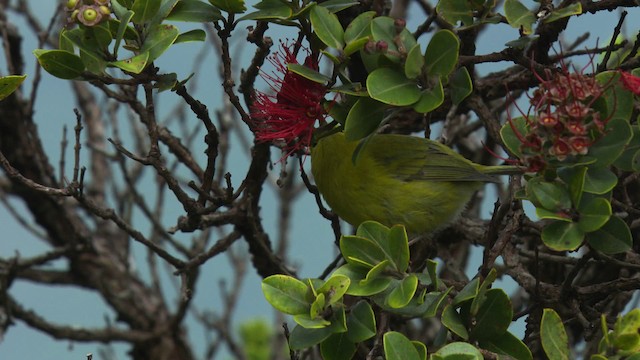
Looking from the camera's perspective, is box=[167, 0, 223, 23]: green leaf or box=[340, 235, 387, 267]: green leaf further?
box=[167, 0, 223, 23]: green leaf

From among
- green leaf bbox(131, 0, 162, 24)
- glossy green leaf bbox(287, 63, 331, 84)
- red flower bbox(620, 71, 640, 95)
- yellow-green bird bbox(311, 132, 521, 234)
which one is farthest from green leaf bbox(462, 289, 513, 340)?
yellow-green bird bbox(311, 132, 521, 234)

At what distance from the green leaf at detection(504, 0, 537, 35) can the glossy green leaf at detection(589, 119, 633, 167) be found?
0.47 m

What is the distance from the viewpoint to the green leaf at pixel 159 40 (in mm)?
2486

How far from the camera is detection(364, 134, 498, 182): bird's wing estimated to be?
4113 mm

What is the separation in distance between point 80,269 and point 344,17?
2.33 meters

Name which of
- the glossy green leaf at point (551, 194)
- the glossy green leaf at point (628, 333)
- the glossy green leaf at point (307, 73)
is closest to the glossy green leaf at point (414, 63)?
the glossy green leaf at point (307, 73)

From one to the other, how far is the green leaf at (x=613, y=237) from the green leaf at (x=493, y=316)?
262 millimetres

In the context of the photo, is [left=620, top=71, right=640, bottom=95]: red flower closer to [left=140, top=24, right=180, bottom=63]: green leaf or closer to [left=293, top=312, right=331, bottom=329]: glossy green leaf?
[left=293, top=312, right=331, bottom=329]: glossy green leaf

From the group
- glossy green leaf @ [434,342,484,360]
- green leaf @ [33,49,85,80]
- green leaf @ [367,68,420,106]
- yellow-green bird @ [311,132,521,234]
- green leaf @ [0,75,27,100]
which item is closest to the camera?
glossy green leaf @ [434,342,484,360]

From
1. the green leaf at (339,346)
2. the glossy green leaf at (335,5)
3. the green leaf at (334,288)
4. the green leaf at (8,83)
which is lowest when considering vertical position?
the green leaf at (339,346)

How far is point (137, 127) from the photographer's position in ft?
19.0

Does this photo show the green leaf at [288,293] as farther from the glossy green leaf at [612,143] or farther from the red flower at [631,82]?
the red flower at [631,82]

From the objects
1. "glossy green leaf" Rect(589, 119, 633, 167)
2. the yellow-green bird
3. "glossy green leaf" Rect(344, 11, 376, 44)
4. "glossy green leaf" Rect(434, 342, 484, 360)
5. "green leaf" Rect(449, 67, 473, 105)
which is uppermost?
the yellow-green bird

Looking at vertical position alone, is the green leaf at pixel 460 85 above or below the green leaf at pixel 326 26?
below
